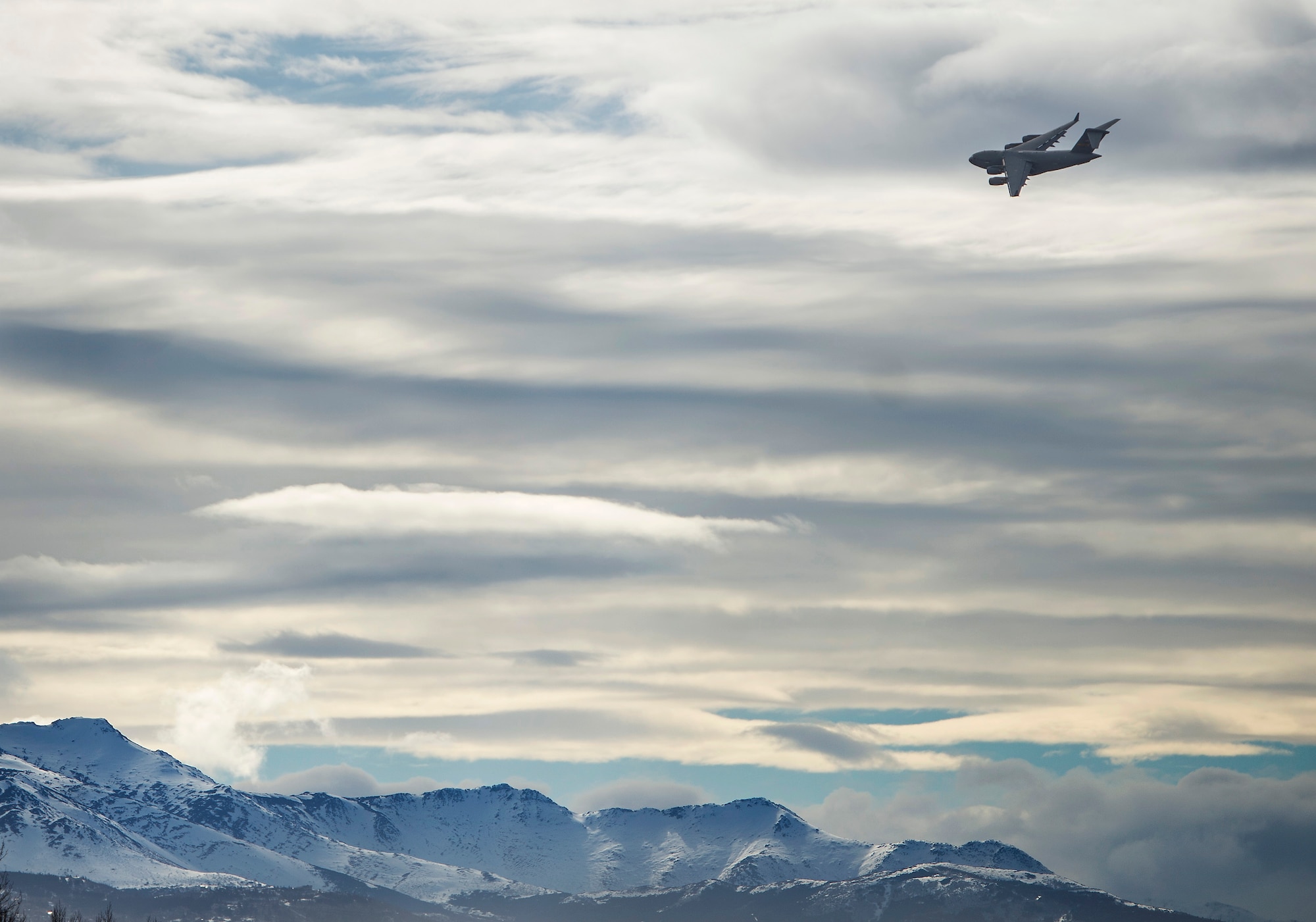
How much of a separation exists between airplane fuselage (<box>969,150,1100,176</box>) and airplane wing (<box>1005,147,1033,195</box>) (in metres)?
0.33

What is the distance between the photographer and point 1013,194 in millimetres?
175000

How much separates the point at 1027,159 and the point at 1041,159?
7.46 ft

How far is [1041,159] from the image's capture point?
596 ft

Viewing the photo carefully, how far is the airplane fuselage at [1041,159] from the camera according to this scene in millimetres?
180875

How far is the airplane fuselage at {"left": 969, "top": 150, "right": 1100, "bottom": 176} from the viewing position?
181 m

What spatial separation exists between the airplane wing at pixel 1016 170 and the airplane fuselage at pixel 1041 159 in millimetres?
327

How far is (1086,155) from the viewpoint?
18338cm

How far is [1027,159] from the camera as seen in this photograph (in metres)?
180

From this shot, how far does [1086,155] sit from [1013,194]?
49.8 feet

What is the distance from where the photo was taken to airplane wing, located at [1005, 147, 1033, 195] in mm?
177750

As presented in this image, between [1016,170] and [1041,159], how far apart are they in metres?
4.96

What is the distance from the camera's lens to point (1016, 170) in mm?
178875

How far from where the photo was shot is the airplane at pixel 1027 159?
178625mm
